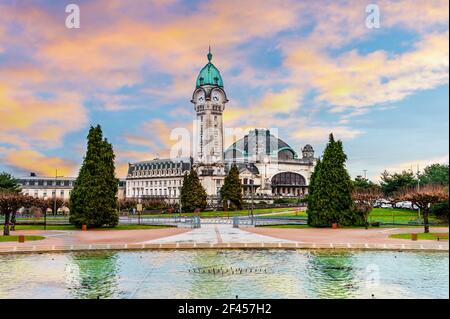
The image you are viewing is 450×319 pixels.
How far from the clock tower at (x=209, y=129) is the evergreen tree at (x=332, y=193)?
92.5 m

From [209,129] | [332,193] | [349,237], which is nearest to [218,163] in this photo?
[209,129]

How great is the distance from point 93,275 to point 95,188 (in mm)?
34146

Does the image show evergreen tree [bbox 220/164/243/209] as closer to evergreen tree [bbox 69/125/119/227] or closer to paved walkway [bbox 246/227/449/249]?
evergreen tree [bbox 69/125/119/227]

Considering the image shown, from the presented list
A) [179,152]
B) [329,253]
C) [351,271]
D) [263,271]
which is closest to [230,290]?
[263,271]

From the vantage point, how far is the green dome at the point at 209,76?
155875 millimetres

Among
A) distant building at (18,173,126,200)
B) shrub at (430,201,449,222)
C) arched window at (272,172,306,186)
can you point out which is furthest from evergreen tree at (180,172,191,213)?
distant building at (18,173,126,200)

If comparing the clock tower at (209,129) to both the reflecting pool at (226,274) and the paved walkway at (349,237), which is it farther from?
the reflecting pool at (226,274)

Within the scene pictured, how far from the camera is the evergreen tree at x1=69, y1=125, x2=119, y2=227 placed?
56.5m

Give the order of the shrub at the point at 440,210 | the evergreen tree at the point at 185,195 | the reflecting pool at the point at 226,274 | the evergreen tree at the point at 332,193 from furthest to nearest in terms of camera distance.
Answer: the evergreen tree at the point at 185,195 → the shrub at the point at 440,210 → the evergreen tree at the point at 332,193 → the reflecting pool at the point at 226,274

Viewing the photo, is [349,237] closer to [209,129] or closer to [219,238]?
[219,238]

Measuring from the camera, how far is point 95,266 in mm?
26953

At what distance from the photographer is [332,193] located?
2292 inches

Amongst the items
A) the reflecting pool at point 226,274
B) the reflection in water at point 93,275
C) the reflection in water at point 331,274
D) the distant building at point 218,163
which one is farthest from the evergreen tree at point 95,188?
the distant building at point 218,163

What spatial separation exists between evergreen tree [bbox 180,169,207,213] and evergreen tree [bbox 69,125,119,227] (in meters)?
50.8
